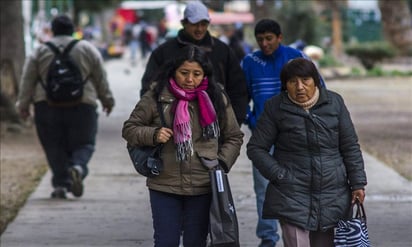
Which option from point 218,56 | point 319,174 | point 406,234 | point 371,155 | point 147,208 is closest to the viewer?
point 319,174

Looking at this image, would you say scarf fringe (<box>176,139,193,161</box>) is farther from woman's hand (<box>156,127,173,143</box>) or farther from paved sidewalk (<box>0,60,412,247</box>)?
paved sidewalk (<box>0,60,412,247</box>)

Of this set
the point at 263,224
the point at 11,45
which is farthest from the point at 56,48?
the point at 11,45

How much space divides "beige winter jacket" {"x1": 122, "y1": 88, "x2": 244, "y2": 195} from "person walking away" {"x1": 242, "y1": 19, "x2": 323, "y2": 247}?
179 cm

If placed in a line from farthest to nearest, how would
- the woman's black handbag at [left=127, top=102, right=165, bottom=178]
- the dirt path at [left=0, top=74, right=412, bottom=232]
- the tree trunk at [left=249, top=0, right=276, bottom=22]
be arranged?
the tree trunk at [left=249, top=0, right=276, bottom=22]
the dirt path at [left=0, top=74, right=412, bottom=232]
the woman's black handbag at [left=127, top=102, right=165, bottom=178]

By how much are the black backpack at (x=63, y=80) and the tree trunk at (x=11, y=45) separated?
714 cm

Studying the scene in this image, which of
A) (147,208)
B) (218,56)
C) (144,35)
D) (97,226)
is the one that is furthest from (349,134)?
(144,35)

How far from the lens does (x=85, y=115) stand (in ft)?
34.3

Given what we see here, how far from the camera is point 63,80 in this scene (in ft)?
33.4

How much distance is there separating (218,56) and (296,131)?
6.47 ft

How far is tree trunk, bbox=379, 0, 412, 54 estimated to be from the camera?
35.5 meters

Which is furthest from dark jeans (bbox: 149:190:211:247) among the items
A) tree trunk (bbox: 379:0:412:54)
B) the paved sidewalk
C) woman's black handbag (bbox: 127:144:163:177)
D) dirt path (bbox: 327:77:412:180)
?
tree trunk (bbox: 379:0:412:54)

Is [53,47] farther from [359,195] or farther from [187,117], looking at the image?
[359,195]

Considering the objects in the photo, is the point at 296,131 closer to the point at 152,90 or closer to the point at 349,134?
the point at 349,134

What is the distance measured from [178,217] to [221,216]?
319 mm
